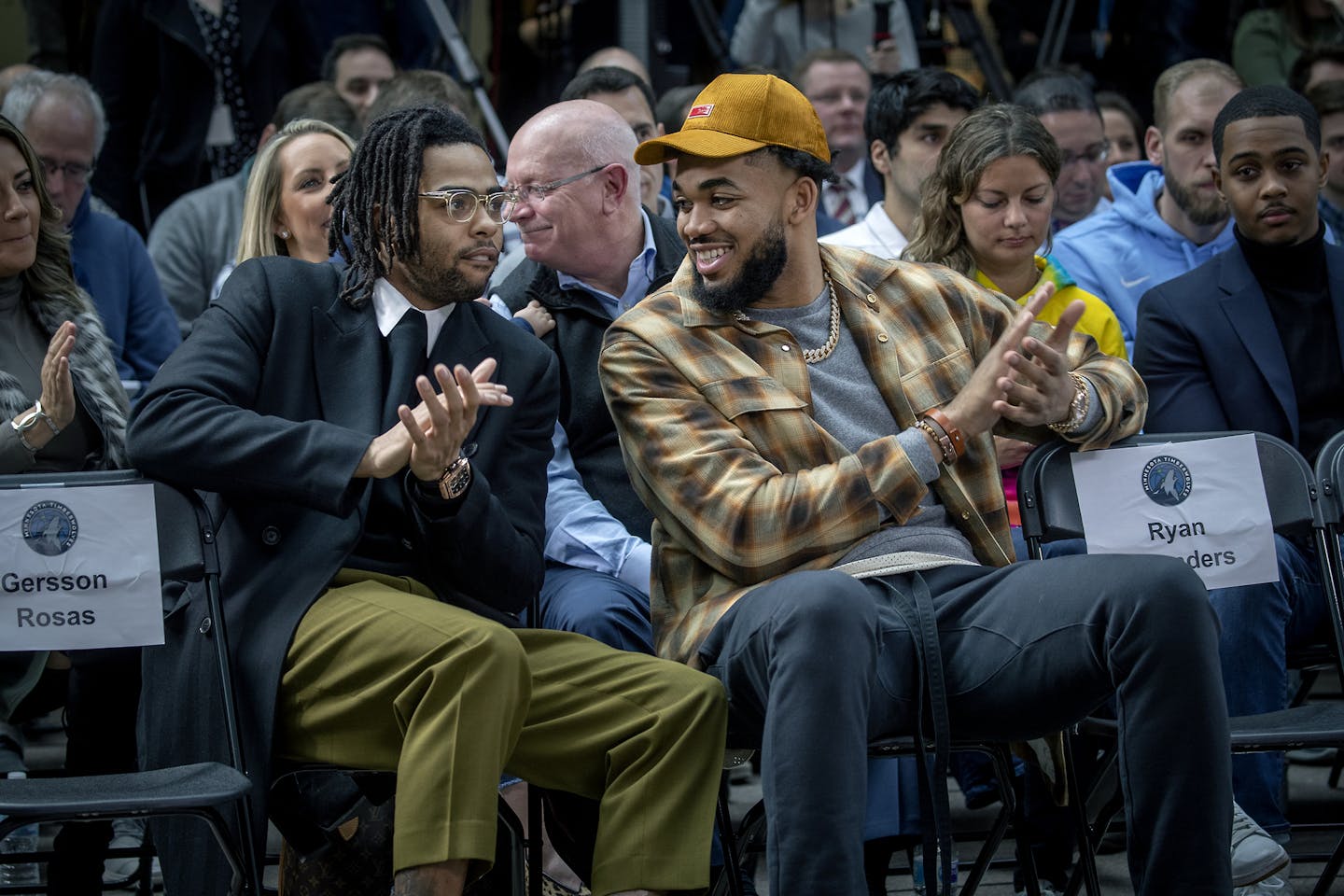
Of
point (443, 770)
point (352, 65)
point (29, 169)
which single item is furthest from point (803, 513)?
point (352, 65)

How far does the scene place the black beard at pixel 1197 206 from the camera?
225 inches

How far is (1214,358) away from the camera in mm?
4773

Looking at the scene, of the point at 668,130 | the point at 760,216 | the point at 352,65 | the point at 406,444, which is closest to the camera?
the point at 406,444

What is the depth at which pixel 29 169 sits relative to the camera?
4586 mm

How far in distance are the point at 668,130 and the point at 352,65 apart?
143 cm

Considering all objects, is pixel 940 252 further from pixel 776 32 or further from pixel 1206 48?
pixel 1206 48

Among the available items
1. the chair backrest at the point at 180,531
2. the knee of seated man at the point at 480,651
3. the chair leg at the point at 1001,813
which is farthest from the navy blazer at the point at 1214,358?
the chair backrest at the point at 180,531

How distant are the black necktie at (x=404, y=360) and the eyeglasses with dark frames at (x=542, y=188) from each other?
889mm

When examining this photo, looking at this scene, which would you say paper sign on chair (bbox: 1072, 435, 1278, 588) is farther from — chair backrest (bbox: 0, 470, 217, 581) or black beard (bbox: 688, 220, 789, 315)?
chair backrest (bbox: 0, 470, 217, 581)

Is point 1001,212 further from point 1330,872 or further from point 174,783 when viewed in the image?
point 174,783

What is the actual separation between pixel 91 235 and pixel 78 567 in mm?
2273

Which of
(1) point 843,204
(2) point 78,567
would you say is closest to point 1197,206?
(1) point 843,204

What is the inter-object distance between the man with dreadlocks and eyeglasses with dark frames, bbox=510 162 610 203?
2.11ft

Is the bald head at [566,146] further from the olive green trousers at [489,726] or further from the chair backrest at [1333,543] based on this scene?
the chair backrest at [1333,543]
